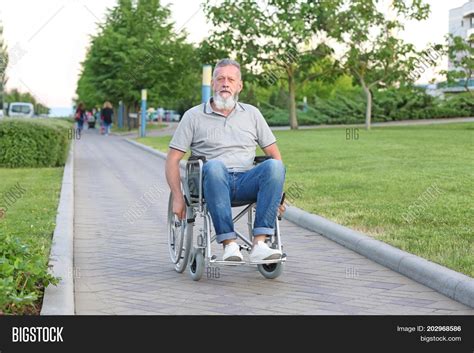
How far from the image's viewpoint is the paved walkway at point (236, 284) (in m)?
5.43

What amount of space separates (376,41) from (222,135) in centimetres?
3187

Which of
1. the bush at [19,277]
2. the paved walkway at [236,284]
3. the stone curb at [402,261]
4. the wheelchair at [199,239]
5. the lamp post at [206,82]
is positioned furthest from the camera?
the lamp post at [206,82]

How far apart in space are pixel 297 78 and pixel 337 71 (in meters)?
2.77

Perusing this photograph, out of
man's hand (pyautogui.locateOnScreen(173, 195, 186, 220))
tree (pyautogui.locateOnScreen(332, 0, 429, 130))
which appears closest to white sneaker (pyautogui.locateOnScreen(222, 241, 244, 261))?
man's hand (pyautogui.locateOnScreen(173, 195, 186, 220))

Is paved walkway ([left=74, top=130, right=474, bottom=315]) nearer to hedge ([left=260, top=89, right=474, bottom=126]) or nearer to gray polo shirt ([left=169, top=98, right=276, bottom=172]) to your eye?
gray polo shirt ([left=169, top=98, right=276, bottom=172])

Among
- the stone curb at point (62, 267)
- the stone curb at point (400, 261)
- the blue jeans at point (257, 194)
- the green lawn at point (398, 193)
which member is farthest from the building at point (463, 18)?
the blue jeans at point (257, 194)

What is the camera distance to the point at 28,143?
18.1m

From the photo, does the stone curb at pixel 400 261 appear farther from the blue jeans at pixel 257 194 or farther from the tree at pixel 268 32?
the tree at pixel 268 32

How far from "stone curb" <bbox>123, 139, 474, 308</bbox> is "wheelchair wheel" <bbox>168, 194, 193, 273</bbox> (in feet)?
5.16

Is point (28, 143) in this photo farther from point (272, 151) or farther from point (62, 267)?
point (272, 151)

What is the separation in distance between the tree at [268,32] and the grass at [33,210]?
22899 millimetres

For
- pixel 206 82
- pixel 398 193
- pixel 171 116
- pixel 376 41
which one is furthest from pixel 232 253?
pixel 171 116
